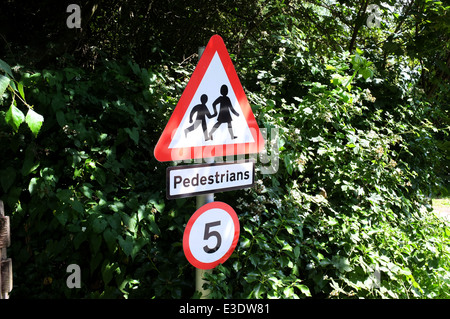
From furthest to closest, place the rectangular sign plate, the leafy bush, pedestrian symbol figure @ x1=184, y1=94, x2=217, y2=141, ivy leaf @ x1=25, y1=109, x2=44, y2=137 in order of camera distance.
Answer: the leafy bush → pedestrian symbol figure @ x1=184, y1=94, x2=217, y2=141 → the rectangular sign plate → ivy leaf @ x1=25, y1=109, x2=44, y2=137

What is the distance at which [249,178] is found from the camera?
2.28 m

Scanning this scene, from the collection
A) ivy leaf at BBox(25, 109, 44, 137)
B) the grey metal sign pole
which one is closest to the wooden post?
ivy leaf at BBox(25, 109, 44, 137)

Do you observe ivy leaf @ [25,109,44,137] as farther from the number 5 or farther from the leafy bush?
the leafy bush

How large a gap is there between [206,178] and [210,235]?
1.01ft

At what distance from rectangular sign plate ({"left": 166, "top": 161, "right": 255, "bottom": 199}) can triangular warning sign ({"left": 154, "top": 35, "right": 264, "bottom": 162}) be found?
3.0 inches

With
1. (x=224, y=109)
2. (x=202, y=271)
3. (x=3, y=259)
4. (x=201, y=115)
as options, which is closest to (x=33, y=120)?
(x=3, y=259)

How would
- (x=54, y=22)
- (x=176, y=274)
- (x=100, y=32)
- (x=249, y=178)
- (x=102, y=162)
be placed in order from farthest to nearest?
(x=100, y=32)
(x=54, y=22)
(x=102, y=162)
(x=176, y=274)
(x=249, y=178)

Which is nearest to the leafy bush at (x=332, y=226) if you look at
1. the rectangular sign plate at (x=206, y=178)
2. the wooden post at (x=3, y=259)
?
the rectangular sign plate at (x=206, y=178)

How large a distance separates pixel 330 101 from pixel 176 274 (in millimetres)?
2271

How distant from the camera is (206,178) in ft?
6.78

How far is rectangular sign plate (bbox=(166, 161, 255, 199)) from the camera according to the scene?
76.7 inches

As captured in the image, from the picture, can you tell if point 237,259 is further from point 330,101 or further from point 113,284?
point 330,101

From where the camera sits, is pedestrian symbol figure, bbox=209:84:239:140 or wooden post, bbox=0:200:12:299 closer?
wooden post, bbox=0:200:12:299

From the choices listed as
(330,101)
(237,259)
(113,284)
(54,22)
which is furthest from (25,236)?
(330,101)
